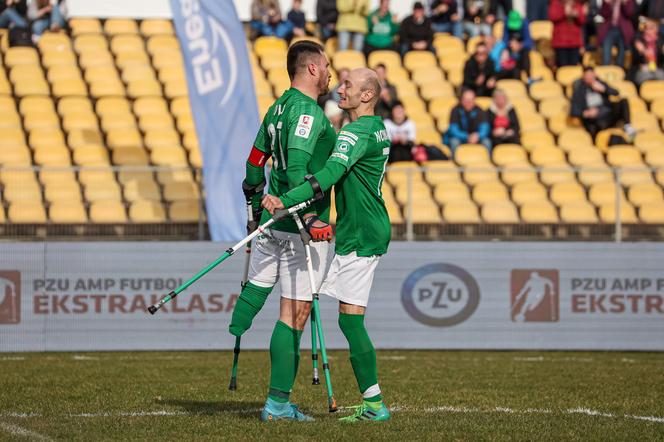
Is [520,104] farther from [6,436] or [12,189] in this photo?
[6,436]

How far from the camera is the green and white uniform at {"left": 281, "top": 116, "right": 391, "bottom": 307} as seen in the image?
8.52 m

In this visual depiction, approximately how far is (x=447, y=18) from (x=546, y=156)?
5.24 m

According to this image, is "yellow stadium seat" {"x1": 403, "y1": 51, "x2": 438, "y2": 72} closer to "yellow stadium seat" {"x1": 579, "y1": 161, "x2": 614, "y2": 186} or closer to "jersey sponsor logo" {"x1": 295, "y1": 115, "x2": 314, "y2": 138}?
"yellow stadium seat" {"x1": 579, "y1": 161, "x2": 614, "y2": 186}

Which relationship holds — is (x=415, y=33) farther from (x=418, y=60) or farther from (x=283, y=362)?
(x=283, y=362)

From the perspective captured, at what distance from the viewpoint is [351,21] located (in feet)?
75.2

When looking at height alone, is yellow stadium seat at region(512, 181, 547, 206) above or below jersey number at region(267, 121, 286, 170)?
below

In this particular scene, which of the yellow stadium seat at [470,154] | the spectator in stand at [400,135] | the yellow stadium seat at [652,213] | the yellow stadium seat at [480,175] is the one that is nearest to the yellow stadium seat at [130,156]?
the spectator in stand at [400,135]

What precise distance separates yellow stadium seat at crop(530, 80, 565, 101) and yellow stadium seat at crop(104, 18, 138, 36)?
7.74 m

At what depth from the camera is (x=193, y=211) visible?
54.4 feet

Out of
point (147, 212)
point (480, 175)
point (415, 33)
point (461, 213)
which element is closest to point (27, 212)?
point (147, 212)

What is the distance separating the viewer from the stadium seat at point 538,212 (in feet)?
56.1

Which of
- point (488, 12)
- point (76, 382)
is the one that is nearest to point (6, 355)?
point (76, 382)

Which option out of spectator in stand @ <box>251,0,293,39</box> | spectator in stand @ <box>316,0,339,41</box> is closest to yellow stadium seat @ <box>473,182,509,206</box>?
spectator in stand @ <box>251,0,293,39</box>

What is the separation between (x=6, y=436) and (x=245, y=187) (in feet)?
8.08
